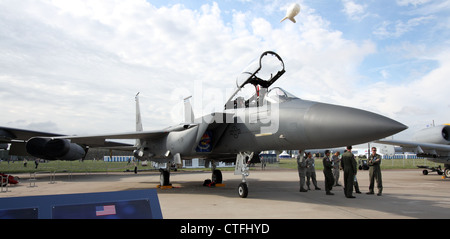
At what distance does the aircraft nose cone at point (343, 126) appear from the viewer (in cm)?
476

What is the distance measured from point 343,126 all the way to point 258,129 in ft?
7.67

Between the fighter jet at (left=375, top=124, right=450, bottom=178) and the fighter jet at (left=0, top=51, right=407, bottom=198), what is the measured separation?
957 centimetres

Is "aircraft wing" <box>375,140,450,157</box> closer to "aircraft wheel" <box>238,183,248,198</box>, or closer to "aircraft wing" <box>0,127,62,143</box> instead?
"aircraft wheel" <box>238,183,248,198</box>

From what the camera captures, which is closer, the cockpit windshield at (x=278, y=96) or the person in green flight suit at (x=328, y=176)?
the cockpit windshield at (x=278, y=96)

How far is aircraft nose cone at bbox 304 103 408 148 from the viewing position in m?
4.76

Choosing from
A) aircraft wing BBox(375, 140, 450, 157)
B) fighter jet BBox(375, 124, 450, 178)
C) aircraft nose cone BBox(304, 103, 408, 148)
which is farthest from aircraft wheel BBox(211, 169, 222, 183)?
fighter jet BBox(375, 124, 450, 178)

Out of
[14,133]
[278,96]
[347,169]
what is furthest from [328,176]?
[14,133]

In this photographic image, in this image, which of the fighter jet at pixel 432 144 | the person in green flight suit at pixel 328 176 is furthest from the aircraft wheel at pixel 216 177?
the fighter jet at pixel 432 144

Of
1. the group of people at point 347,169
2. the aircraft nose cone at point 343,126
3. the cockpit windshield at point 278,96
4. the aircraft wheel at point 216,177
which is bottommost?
the aircraft wheel at point 216,177

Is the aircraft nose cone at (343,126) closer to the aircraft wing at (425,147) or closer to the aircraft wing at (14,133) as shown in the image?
the aircraft wing at (425,147)

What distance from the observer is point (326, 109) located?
18.0 ft

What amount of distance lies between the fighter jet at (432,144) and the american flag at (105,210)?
14.6 metres
